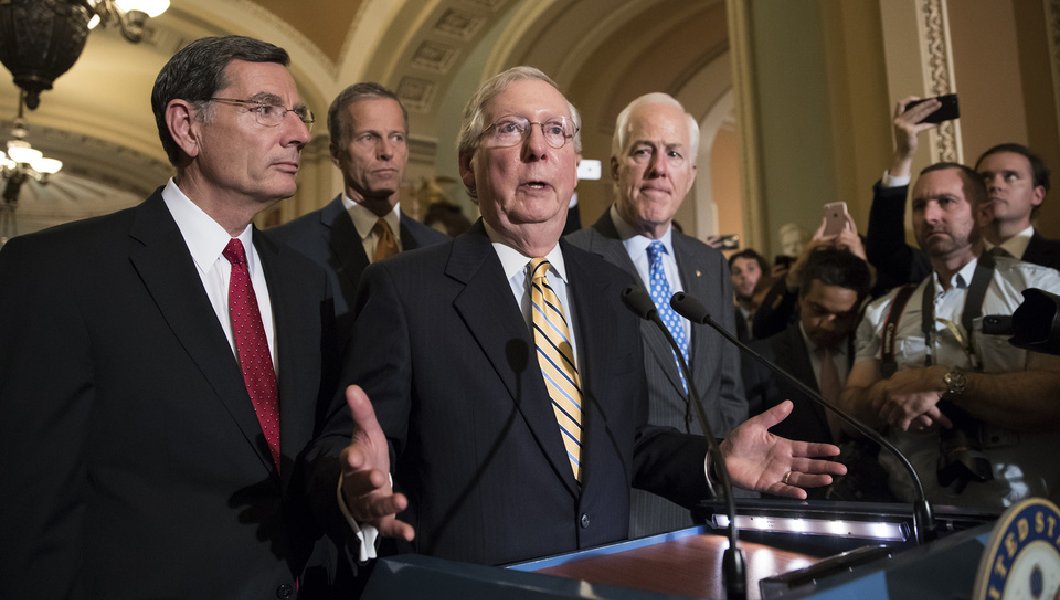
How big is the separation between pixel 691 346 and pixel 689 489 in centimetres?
73

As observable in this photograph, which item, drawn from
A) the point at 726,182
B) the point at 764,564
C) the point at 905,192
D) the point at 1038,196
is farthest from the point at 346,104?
the point at 726,182

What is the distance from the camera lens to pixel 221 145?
151cm

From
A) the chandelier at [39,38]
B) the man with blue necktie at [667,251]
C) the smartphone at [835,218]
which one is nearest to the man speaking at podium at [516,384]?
the man with blue necktie at [667,251]

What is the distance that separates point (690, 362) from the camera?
2145 millimetres

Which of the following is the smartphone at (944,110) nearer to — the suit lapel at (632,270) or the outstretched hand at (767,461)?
the suit lapel at (632,270)

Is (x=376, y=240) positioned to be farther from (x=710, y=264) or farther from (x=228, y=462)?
(x=228, y=462)

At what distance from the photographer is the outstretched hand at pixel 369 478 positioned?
1033 millimetres

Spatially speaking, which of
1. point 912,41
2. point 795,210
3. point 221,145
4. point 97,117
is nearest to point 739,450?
point 221,145

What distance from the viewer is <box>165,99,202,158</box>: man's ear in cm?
152

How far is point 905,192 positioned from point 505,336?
2.01 meters

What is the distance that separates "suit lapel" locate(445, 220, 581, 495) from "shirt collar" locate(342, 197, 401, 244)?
3.45 feet

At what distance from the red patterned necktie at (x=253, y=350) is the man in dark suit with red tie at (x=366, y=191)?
0.87 m

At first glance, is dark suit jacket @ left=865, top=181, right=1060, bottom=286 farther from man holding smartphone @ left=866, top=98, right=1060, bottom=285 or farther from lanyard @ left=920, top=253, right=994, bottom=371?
lanyard @ left=920, top=253, right=994, bottom=371

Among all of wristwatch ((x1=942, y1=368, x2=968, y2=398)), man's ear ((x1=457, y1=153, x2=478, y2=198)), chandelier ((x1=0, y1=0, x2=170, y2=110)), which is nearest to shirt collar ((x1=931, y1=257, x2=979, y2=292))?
wristwatch ((x1=942, y1=368, x2=968, y2=398))
